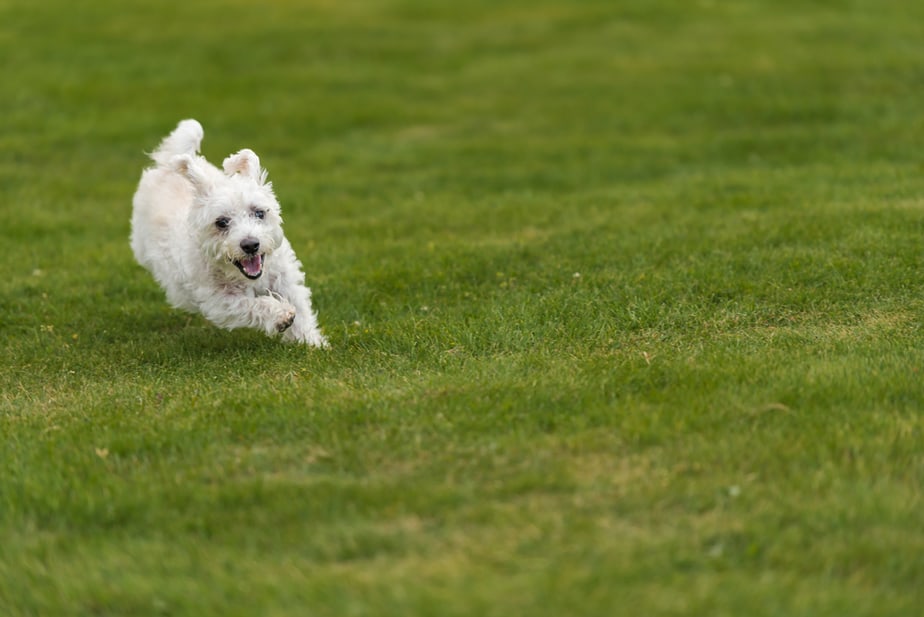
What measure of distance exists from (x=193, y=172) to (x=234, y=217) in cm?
50

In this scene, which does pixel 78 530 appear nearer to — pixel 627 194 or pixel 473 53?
pixel 627 194

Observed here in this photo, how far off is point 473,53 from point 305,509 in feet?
60.5

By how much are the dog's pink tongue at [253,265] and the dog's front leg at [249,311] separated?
24 centimetres

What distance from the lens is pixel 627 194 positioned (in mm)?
12984

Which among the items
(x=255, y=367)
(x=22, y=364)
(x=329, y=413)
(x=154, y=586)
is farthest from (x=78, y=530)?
(x=22, y=364)

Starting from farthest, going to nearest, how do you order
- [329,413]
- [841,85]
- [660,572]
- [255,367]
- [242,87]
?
[242,87], [841,85], [255,367], [329,413], [660,572]

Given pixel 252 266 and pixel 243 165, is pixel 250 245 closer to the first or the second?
pixel 252 266

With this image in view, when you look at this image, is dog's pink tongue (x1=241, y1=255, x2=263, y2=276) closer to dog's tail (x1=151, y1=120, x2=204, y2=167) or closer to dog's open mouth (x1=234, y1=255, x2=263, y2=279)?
dog's open mouth (x1=234, y1=255, x2=263, y2=279)

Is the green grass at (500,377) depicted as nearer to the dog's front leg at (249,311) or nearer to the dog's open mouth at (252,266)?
the dog's front leg at (249,311)

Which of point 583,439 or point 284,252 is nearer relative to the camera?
point 583,439

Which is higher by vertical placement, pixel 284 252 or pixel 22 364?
pixel 284 252

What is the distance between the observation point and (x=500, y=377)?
6977 millimetres

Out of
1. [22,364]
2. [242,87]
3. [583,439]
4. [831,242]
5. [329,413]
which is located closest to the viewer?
[583,439]

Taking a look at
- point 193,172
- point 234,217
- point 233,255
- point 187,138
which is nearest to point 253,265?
point 233,255
